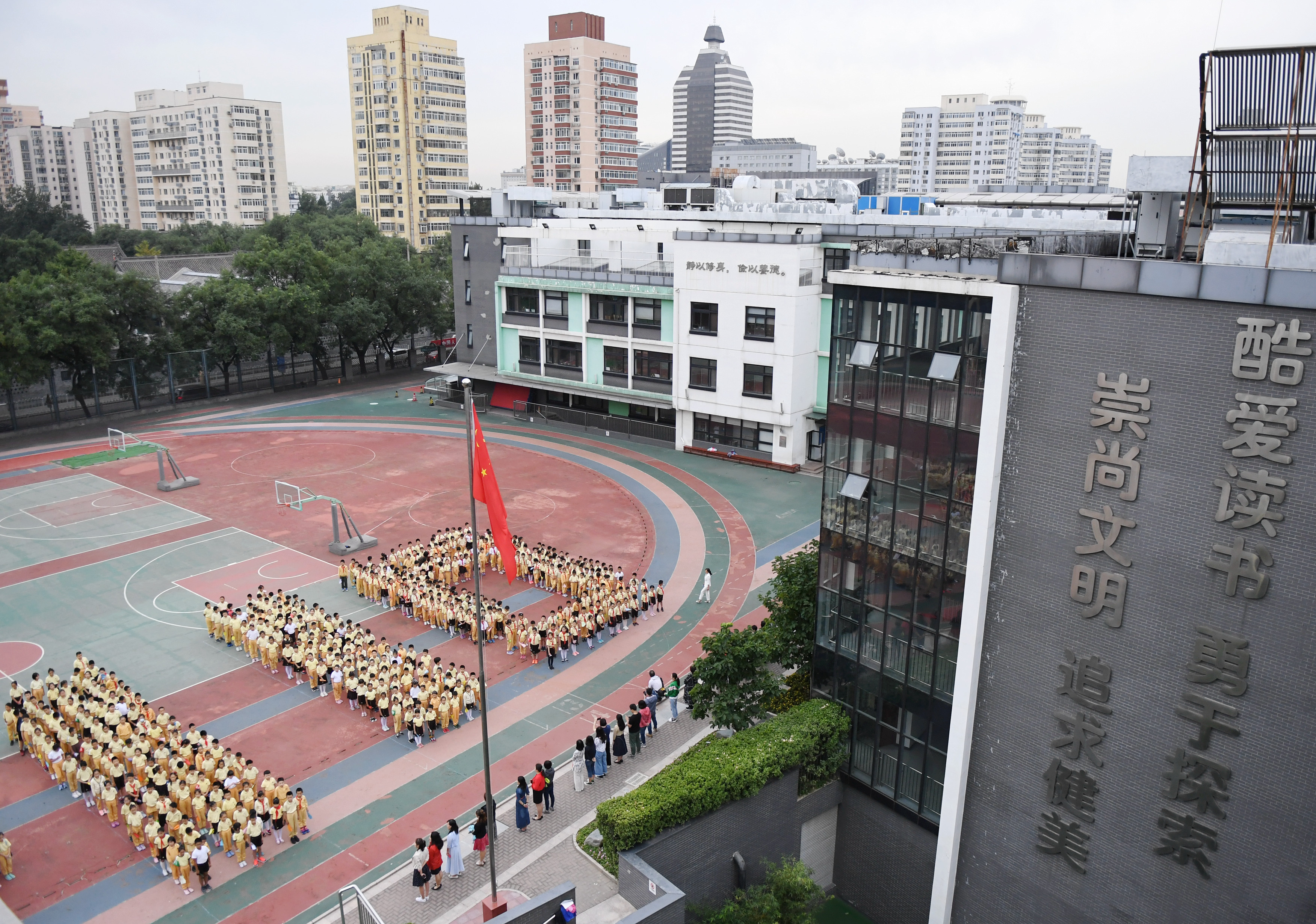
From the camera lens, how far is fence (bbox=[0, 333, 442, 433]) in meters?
44.5

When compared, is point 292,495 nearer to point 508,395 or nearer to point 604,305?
point 508,395

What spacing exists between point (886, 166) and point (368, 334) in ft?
510

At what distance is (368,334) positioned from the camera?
5253cm

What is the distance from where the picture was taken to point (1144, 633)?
11000 mm

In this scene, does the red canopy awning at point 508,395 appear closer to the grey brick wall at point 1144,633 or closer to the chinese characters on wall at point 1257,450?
the grey brick wall at point 1144,633

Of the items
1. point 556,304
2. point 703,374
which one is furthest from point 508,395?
point 703,374

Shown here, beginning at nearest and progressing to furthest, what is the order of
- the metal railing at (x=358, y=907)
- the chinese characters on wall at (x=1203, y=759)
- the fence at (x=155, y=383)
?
the chinese characters on wall at (x=1203, y=759) → the metal railing at (x=358, y=907) → the fence at (x=155, y=383)

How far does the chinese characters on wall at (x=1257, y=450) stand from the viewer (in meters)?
9.53

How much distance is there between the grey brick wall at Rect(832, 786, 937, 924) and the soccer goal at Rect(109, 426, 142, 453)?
36.6 m

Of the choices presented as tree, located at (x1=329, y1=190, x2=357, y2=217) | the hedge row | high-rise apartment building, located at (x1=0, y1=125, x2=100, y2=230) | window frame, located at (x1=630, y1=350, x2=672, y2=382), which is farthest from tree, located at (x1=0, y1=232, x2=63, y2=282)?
high-rise apartment building, located at (x1=0, y1=125, x2=100, y2=230)

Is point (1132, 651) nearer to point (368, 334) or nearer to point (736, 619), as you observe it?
point (736, 619)

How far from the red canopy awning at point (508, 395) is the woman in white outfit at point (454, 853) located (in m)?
33.6

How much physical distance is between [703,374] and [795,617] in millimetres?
21689

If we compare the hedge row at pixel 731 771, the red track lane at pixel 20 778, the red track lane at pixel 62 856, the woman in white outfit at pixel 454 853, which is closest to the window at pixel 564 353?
the red track lane at pixel 20 778
